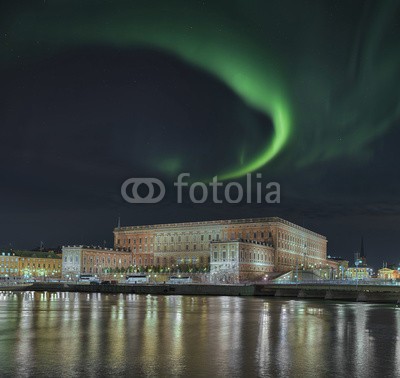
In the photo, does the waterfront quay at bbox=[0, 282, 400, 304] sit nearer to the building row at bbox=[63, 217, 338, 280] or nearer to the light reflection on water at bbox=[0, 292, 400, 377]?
the building row at bbox=[63, 217, 338, 280]

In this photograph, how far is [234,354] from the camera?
24.3m

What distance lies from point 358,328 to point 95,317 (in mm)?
20479

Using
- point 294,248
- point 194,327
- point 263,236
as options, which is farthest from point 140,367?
point 294,248

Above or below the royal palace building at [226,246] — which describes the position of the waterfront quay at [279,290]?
below

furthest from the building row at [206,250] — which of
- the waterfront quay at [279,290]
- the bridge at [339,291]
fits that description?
the bridge at [339,291]

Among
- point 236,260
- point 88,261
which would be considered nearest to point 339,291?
point 236,260

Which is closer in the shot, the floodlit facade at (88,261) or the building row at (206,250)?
the building row at (206,250)

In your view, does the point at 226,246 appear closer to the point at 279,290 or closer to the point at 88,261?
the point at 88,261

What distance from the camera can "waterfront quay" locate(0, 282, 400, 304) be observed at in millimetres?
84812

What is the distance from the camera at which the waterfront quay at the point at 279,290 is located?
278 ft

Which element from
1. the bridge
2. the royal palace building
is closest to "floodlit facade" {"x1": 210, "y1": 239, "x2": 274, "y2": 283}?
the royal palace building

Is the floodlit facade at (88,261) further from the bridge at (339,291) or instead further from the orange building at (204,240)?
the bridge at (339,291)

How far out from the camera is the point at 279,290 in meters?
100

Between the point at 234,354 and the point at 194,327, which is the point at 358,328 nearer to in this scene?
the point at 194,327
